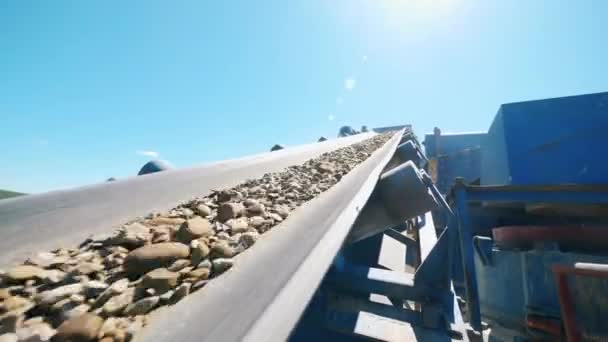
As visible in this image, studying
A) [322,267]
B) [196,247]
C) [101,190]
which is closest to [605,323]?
[322,267]

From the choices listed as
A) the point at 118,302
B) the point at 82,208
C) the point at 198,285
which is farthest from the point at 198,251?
the point at 82,208

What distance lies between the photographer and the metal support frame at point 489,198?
8.34ft

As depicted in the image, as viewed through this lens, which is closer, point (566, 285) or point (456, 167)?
point (566, 285)

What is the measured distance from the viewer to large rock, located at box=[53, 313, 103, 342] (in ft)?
1.91

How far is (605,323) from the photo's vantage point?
92.3 inches

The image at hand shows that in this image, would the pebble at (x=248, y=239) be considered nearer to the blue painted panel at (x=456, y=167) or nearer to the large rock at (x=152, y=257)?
the large rock at (x=152, y=257)

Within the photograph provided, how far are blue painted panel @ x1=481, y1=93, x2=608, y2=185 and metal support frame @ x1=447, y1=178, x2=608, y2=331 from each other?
117 centimetres

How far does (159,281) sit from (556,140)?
577 centimetres

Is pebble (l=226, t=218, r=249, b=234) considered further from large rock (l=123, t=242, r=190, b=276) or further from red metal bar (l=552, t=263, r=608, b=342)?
red metal bar (l=552, t=263, r=608, b=342)

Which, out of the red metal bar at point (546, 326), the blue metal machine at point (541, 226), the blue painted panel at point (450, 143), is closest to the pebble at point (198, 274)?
the blue metal machine at point (541, 226)

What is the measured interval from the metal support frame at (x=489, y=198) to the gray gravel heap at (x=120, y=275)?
238 cm

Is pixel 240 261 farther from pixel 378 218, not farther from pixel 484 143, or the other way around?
pixel 484 143

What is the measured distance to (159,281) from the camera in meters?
0.78

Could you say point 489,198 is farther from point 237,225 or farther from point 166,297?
point 166,297
